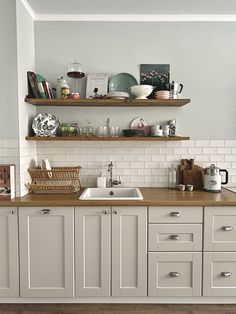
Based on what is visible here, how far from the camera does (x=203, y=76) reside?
8.98 ft

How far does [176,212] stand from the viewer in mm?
2145

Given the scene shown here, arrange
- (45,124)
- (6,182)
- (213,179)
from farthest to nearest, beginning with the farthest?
(45,124) → (213,179) → (6,182)

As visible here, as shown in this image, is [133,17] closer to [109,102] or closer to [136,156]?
[109,102]

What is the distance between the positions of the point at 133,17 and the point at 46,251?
2363mm

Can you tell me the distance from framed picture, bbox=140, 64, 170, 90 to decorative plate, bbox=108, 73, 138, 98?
0.10 metres

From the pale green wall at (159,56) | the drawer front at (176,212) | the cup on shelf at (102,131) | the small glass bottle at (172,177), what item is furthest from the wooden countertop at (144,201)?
the pale green wall at (159,56)

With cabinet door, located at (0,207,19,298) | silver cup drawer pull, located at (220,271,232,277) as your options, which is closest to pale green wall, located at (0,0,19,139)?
cabinet door, located at (0,207,19,298)

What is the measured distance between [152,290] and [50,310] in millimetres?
857

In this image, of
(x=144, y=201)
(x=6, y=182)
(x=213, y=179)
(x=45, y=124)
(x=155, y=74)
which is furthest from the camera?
(x=155, y=74)

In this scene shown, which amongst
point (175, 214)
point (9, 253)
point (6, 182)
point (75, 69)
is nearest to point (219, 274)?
point (175, 214)

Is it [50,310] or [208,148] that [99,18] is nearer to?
[208,148]

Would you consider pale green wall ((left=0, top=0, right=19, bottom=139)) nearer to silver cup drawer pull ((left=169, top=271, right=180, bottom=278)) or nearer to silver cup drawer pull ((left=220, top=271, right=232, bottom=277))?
silver cup drawer pull ((left=169, top=271, right=180, bottom=278))

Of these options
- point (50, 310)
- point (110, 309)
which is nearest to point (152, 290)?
point (110, 309)

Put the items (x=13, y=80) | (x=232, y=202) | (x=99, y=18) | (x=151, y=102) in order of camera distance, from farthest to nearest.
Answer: (x=99, y=18) → (x=151, y=102) → (x=13, y=80) → (x=232, y=202)
